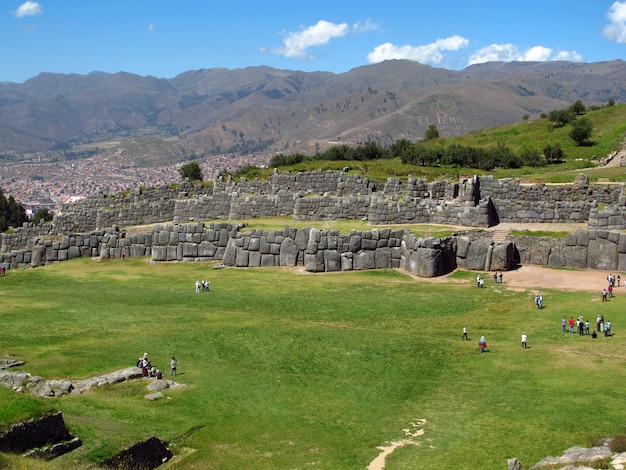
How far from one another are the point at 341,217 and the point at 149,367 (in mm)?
26840

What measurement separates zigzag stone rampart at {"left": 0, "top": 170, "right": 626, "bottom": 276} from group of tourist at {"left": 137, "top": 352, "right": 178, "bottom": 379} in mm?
17704

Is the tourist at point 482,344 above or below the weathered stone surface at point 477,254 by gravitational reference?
below

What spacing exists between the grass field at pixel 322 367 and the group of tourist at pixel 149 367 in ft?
1.70

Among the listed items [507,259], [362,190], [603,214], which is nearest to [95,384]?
[507,259]

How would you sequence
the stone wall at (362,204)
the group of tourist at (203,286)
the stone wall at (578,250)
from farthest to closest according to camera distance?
the stone wall at (362,204), the stone wall at (578,250), the group of tourist at (203,286)

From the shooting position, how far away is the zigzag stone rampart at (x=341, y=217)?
38.2 m

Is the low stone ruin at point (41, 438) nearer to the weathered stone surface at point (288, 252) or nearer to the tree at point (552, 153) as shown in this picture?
the weathered stone surface at point (288, 252)

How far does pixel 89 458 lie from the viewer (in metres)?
15.6

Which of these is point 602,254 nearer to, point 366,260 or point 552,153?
point 366,260

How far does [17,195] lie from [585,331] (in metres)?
184

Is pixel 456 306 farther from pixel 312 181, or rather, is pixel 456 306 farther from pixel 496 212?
pixel 312 181

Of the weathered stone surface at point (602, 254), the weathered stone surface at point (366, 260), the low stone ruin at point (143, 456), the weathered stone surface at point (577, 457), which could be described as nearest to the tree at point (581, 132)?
the weathered stone surface at point (602, 254)

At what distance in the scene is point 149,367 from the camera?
877 inches

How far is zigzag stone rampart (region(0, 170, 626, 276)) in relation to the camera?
38219mm
